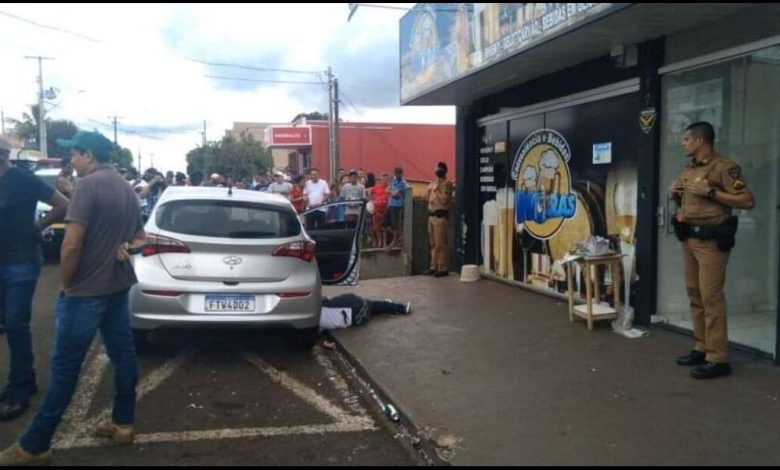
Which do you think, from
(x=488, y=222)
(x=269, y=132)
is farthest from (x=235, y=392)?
(x=269, y=132)

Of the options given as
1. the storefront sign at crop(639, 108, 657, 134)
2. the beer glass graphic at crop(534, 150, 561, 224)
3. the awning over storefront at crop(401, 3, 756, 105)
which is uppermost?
the awning over storefront at crop(401, 3, 756, 105)

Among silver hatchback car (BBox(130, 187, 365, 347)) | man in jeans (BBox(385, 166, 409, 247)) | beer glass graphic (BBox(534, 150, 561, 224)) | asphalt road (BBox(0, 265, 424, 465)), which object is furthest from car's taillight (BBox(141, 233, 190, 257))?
man in jeans (BBox(385, 166, 409, 247))

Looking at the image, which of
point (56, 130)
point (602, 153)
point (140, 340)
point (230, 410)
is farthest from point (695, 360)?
point (56, 130)

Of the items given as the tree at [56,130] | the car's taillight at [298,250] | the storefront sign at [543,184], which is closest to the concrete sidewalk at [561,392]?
the car's taillight at [298,250]

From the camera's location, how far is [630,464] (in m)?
3.82

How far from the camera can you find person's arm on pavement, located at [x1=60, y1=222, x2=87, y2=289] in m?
3.93

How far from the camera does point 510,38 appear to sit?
23.2 feet

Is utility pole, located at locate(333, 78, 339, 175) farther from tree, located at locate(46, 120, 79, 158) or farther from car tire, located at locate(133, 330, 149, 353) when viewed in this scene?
tree, located at locate(46, 120, 79, 158)

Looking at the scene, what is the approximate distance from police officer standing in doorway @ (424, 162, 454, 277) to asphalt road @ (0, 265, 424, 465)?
14.7 ft

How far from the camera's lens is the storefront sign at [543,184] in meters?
8.45

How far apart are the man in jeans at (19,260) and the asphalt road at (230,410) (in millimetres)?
236

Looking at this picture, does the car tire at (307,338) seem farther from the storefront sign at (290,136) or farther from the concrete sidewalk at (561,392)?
the storefront sign at (290,136)

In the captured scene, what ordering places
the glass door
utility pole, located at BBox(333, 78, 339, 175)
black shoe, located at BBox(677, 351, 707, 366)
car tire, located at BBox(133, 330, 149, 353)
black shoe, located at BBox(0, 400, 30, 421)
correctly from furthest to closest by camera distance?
utility pole, located at BBox(333, 78, 339, 175)
car tire, located at BBox(133, 330, 149, 353)
the glass door
black shoe, located at BBox(677, 351, 707, 366)
black shoe, located at BBox(0, 400, 30, 421)

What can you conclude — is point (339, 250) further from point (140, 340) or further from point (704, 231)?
point (704, 231)
